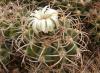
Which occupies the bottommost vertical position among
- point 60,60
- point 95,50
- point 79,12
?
point 95,50

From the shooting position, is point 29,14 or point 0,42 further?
point 29,14

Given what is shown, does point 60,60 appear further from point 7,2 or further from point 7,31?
point 7,2

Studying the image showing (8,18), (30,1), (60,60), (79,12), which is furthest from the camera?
(30,1)

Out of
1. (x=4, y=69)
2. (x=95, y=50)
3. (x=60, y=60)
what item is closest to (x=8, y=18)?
(x=4, y=69)

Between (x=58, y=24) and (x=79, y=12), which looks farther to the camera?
(x=79, y=12)

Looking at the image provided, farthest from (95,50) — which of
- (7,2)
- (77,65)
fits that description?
(7,2)

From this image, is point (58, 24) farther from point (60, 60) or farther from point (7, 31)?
point (7, 31)

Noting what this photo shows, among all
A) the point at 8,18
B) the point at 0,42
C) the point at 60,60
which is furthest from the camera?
the point at 8,18

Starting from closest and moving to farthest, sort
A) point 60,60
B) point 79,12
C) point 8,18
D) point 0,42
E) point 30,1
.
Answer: point 60,60 < point 0,42 < point 8,18 < point 79,12 < point 30,1

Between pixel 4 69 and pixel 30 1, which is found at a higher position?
pixel 30 1
